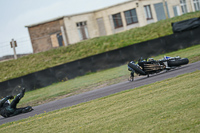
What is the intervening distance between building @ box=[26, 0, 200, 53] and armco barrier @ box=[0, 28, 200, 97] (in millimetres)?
14227

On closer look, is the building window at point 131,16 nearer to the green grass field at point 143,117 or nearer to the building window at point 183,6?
the building window at point 183,6

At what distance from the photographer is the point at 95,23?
1602 inches

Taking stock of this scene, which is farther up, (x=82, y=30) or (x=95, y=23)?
(x=95, y=23)

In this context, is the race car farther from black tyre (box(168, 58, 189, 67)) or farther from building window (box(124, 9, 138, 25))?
building window (box(124, 9, 138, 25))

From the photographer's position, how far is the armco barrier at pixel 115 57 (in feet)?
73.8

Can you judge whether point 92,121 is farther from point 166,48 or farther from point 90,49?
point 90,49

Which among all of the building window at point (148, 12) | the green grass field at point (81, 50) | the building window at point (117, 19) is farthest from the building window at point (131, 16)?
the green grass field at point (81, 50)

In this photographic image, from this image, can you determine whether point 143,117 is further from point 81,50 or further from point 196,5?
point 196,5

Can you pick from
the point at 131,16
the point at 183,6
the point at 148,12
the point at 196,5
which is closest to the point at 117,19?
the point at 131,16

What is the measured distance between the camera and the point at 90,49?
1172 inches

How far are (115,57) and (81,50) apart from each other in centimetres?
722

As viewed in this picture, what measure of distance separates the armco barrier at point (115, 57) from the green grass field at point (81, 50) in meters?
5.08

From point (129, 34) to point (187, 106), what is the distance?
2520 cm

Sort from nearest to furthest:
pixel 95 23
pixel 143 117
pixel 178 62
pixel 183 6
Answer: pixel 143 117 → pixel 178 62 → pixel 95 23 → pixel 183 6
